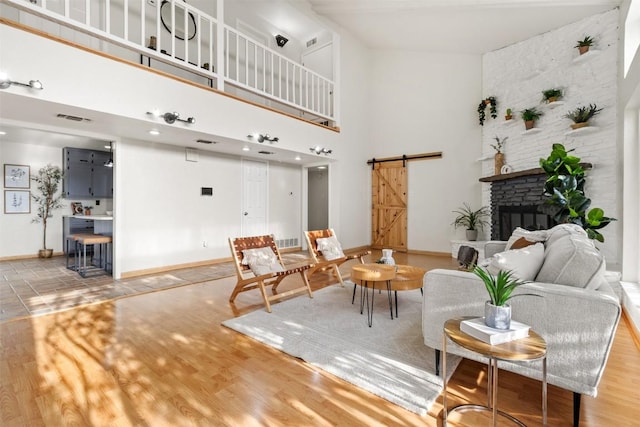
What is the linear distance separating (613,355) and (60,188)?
9189mm

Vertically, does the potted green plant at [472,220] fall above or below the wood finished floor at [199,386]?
above

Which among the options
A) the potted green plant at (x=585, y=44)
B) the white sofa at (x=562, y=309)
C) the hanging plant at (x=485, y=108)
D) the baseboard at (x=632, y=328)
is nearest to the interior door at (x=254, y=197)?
the hanging plant at (x=485, y=108)

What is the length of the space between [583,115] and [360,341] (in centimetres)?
482

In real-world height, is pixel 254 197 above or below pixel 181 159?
below

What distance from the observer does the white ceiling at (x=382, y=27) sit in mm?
3781

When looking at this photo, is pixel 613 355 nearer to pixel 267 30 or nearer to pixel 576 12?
pixel 576 12

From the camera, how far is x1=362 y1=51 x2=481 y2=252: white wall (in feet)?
21.0

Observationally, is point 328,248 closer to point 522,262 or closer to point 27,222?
point 522,262

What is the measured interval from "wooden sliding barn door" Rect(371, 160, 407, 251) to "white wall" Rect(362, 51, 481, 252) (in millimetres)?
209

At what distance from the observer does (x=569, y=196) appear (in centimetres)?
318

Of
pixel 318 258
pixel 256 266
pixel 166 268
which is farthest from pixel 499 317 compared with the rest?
pixel 166 268

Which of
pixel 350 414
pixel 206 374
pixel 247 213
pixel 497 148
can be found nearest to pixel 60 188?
pixel 247 213

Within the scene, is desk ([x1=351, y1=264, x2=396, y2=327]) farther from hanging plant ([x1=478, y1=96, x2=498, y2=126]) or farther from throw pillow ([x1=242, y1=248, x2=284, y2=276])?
hanging plant ([x1=478, y1=96, x2=498, y2=126])

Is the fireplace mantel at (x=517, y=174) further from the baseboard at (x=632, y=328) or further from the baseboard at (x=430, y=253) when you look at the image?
the baseboard at (x=632, y=328)
